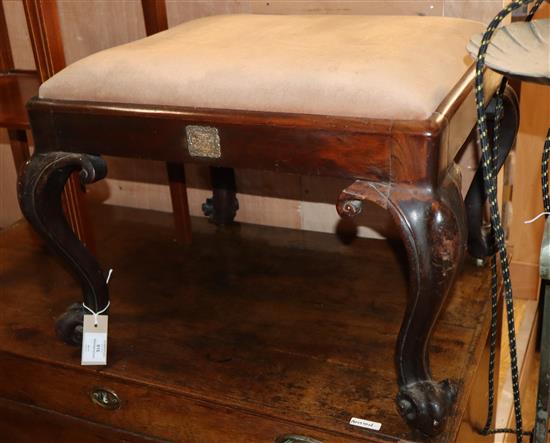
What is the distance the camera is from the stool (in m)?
0.73

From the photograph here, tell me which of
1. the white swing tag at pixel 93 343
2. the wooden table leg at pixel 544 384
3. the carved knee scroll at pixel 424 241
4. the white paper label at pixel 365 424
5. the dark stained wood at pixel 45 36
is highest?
the dark stained wood at pixel 45 36

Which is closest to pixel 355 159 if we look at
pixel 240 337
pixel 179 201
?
pixel 240 337

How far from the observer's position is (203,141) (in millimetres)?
819

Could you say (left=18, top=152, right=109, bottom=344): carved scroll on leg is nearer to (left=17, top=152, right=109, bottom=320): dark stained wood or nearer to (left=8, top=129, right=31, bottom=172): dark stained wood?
(left=17, top=152, right=109, bottom=320): dark stained wood

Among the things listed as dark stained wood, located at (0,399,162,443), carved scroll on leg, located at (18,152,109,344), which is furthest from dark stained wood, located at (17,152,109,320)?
dark stained wood, located at (0,399,162,443)

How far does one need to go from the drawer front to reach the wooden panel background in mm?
510

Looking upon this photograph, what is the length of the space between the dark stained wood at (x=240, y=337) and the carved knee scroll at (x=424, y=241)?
0.10 m

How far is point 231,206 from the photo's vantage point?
139cm

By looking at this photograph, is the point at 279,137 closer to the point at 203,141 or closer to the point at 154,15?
the point at 203,141

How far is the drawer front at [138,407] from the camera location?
899 millimetres

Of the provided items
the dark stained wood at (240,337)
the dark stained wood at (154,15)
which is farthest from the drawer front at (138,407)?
the dark stained wood at (154,15)

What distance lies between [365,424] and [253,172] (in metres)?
0.64

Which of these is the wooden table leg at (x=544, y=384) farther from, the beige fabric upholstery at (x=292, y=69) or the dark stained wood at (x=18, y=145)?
the dark stained wood at (x=18, y=145)

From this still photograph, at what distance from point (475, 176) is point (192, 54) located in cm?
52
